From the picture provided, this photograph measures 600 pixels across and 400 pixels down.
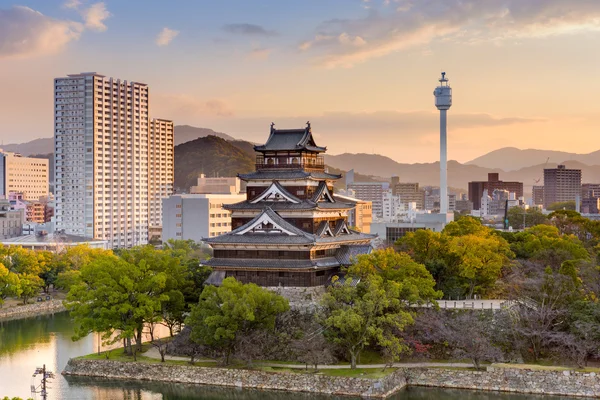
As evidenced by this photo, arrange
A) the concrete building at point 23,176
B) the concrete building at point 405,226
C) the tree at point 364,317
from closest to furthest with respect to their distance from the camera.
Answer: the tree at point 364,317 < the concrete building at point 405,226 < the concrete building at point 23,176

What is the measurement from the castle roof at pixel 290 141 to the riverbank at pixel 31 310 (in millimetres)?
21138

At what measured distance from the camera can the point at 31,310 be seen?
53.3 meters

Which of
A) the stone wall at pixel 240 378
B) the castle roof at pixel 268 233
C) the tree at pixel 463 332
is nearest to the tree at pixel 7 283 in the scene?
the stone wall at pixel 240 378

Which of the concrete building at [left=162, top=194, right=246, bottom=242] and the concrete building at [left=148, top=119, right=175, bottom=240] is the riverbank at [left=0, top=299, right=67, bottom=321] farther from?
the concrete building at [left=148, top=119, right=175, bottom=240]

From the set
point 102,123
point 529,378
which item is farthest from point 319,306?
point 102,123

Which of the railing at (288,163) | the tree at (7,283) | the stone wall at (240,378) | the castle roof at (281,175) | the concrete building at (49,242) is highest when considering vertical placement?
the railing at (288,163)

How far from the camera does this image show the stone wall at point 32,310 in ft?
170

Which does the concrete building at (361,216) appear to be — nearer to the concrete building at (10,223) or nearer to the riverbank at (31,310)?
the concrete building at (10,223)

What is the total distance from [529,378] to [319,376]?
7775 millimetres

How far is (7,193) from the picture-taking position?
159m

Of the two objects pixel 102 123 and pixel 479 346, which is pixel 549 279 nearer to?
pixel 479 346

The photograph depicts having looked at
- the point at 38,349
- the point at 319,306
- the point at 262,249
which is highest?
the point at 262,249

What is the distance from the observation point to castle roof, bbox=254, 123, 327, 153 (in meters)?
40.4

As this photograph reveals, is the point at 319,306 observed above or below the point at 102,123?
below
